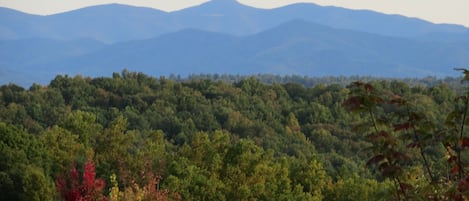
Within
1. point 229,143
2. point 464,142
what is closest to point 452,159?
point 464,142

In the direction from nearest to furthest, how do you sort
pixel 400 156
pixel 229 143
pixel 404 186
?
1. pixel 400 156
2. pixel 404 186
3. pixel 229 143

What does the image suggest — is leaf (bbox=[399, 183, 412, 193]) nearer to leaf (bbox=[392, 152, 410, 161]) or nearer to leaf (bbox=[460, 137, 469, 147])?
leaf (bbox=[392, 152, 410, 161])

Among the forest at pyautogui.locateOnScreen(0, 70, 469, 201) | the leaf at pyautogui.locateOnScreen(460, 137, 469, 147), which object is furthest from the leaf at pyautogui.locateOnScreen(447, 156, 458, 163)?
the leaf at pyautogui.locateOnScreen(460, 137, 469, 147)

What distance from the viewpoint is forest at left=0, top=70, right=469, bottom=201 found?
5.58m

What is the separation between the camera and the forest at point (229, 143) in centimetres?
558

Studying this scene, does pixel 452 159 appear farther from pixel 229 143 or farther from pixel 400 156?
pixel 229 143

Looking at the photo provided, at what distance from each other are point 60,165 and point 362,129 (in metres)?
25.6

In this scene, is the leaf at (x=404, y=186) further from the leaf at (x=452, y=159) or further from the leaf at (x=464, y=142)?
the leaf at (x=464, y=142)

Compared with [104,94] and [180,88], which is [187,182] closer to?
[104,94]

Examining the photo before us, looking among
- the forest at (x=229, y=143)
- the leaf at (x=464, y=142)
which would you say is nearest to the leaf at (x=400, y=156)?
the forest at (x=229, y=143)

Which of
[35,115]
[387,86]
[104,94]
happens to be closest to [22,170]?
[35,115]

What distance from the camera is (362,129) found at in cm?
536

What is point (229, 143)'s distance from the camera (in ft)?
110

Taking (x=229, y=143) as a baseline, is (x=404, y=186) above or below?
above
